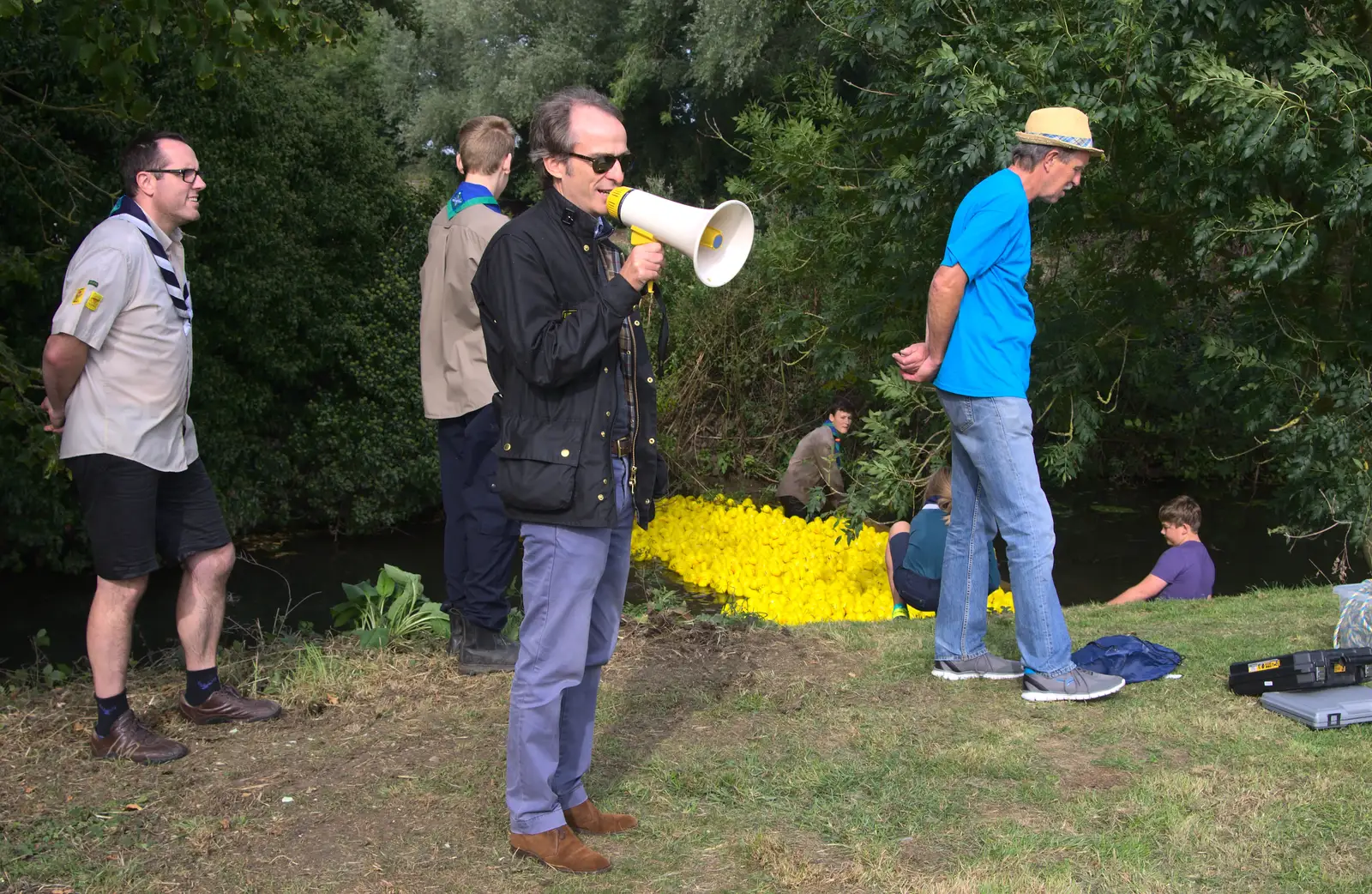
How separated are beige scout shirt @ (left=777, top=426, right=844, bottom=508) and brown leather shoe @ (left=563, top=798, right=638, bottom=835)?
362 inches

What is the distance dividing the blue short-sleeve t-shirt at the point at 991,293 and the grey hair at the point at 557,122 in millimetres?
1734

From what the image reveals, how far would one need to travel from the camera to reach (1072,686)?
471 cm

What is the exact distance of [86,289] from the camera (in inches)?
162

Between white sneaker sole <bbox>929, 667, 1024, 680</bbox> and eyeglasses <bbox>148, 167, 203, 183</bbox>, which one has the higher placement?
eyeglasses <bbox>148, 167, 203, 183</bbox>

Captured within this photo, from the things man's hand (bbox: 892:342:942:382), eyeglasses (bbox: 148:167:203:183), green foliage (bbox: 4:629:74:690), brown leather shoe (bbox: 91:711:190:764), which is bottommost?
green foliage (bbox: 4:629:74:690)

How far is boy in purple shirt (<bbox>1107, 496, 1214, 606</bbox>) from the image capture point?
7.82 meters

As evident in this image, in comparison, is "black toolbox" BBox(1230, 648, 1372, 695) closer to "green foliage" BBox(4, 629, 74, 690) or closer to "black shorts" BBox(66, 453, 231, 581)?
"black shorts" BBox(66, 453, 231, 581)

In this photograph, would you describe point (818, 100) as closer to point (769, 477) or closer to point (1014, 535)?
point (769, 477)

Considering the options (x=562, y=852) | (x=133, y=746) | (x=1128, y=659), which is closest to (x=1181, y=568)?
(x=1128, y=659)

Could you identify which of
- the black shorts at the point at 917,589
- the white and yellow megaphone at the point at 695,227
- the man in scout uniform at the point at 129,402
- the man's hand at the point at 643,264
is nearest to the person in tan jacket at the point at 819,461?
the black shorts at the point at 917,589

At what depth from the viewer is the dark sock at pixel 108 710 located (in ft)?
14.0

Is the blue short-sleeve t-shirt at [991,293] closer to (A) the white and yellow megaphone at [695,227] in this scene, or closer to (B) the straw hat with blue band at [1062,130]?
(B) the straw hat with blue band at [1062,130]

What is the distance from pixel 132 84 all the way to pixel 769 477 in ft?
34.4

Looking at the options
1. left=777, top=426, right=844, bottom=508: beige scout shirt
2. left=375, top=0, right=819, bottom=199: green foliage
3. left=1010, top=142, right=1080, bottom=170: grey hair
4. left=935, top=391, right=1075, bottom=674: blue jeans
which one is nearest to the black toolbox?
left=935, top=391, right=1075, bottom=674: blue jeans
